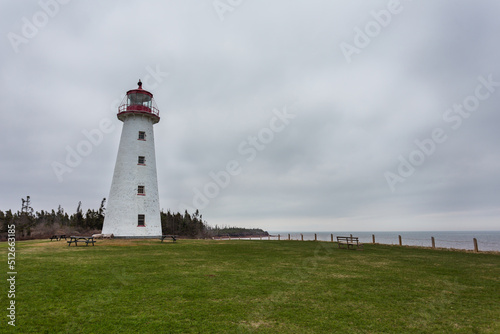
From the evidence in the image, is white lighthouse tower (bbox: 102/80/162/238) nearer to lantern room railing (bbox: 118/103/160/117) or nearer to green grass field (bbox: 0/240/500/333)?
lantern room railing (bbox: 118/103/160/117)

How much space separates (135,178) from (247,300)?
A: 20.9 meters

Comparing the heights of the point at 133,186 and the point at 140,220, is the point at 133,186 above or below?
→ above

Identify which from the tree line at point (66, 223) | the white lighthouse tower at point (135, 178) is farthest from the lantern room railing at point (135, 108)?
the tree line at point (66, 223)

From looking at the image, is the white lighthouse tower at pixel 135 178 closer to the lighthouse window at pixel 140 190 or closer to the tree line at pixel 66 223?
the lighthouse window at pixel 140 190

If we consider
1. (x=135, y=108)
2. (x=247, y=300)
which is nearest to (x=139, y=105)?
(x=135, y=108)

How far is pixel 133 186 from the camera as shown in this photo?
24625 millimetres

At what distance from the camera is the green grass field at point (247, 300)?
5.22 meters

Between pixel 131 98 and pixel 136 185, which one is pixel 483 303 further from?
pixel 131 98

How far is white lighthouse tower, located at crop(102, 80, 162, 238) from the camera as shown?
2408cm

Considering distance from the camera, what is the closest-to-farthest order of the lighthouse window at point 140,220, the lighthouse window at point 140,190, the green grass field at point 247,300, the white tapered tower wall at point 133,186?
the green grass field at point 247,300
the white tapered tower wall at point 133,186
the lighthouse window at point 140,220
the lighthouse window at point 140,190

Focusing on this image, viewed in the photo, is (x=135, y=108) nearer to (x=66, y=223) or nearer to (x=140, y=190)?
(x=140, y=190)

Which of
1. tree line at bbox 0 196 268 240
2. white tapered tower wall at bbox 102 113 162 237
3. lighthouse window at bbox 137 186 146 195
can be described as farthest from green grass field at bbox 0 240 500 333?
tree line at bbox 0 196 268 240

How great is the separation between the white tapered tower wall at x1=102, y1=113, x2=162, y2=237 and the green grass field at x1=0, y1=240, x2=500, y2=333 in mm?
13588

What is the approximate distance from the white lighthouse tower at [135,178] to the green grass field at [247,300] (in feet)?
44.8
